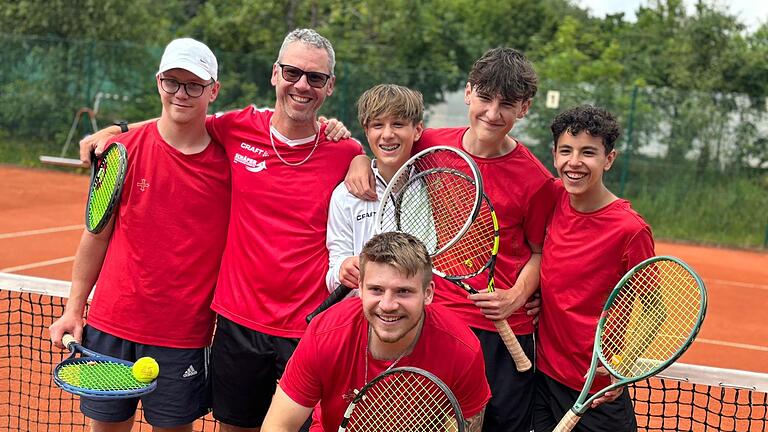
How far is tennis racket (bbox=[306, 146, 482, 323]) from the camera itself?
127 inches

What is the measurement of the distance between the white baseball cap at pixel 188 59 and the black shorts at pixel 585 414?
1.73 m

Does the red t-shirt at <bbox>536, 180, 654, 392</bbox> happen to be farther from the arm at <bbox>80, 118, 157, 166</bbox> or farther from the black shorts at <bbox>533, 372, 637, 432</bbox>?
the arm at <bbox>80, 118, 157, 166</bbox>

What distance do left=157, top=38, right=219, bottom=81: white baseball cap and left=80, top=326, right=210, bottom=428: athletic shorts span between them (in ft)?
3.59

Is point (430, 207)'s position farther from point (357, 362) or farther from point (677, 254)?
point (677, 254)

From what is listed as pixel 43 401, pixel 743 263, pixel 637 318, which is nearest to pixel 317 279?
pixel 637 318

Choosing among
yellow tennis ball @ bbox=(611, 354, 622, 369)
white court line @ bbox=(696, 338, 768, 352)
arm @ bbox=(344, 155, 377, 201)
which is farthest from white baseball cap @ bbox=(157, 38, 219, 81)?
white court line @ bbox=(696, 338, 768, 352)

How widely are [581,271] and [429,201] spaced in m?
0.61

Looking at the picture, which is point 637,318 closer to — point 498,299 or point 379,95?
point 498,299

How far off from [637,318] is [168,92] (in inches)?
76.0

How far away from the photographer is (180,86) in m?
3.38

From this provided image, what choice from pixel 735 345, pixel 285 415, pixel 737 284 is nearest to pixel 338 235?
pixel 285 415

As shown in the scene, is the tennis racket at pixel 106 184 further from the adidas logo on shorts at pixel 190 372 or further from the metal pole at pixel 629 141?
the metal pole at pixel 629 141

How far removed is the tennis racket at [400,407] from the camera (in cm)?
271

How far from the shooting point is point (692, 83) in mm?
18125
